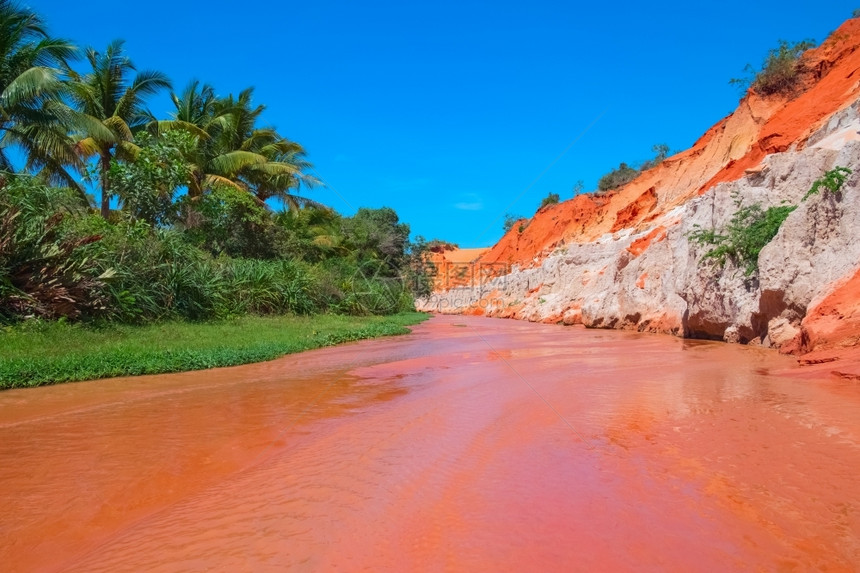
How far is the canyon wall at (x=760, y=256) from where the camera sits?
6840 mm

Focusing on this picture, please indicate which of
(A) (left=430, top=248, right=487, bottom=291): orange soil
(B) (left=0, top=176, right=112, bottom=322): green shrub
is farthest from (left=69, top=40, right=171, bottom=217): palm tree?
(A) (left=430, top=248, right=487, bottom=291): orange soil

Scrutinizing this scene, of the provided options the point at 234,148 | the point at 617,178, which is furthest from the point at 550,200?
the point at 234,148

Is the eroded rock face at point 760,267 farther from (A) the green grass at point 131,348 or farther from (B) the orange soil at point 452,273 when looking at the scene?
(B) the orange soil at point 452,273

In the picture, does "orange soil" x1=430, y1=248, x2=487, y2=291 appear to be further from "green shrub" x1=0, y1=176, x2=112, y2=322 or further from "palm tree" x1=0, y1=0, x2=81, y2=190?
"green shrub" x1=0, y1=176, x2=112, y2=322

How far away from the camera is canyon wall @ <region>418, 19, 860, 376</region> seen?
684cm

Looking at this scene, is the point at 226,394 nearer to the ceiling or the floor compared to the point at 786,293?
nearer to the floor

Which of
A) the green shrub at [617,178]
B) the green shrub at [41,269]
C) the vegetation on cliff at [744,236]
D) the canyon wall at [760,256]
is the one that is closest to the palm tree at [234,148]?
the green shrub at [41,269]

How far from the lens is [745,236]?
8.87 metres

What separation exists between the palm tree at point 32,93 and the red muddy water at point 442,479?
11.9 meters

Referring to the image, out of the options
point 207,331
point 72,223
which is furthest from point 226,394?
point 72,223

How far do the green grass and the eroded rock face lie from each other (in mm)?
7732

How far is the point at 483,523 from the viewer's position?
2160mm

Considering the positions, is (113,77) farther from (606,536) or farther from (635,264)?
(606,536)

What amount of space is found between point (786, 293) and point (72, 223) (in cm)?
1336
